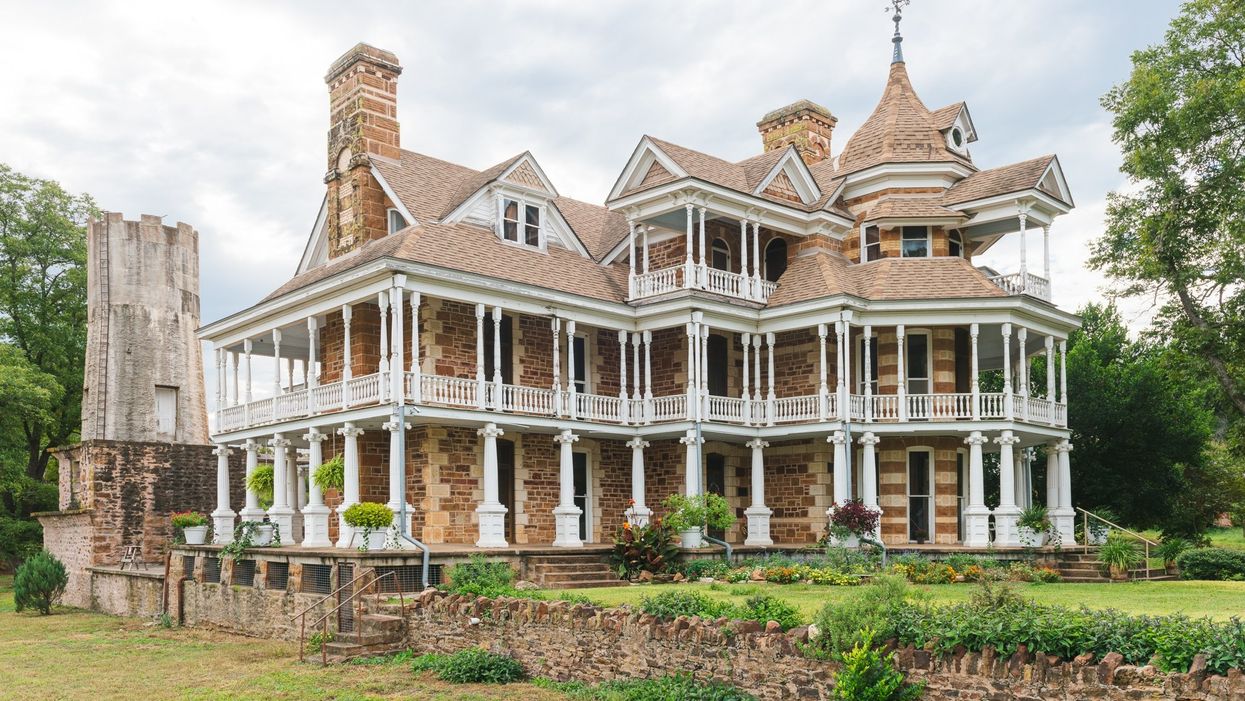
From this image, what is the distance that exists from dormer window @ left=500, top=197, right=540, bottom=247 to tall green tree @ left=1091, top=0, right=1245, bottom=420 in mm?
15983

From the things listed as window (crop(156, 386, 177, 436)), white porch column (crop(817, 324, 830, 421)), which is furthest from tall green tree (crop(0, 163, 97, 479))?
white porch column (crop(817, 324, 830, 421))

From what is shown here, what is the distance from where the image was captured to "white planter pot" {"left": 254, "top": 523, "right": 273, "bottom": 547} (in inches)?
929

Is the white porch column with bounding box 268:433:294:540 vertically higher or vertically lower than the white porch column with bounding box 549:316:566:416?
lower

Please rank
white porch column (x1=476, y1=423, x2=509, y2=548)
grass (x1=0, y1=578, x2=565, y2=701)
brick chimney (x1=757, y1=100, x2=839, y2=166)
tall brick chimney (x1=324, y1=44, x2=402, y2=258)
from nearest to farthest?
grass (x1=0, y1=578, x2=565, y2=701) → white porch column (x1=476, y1=423, x2=509, y2=548) → tall brick chimney (x1=324, y1=44, x2=402, y2=258) → brick chimney (x1=757, y1=100, x2=839, y2=166)

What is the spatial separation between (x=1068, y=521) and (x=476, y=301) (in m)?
15.4

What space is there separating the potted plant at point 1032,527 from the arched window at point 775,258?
880cm

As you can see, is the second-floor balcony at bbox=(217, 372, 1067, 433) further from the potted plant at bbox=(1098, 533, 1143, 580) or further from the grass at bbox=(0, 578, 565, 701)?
the grass at bbox=(0, 578, 565, 701)

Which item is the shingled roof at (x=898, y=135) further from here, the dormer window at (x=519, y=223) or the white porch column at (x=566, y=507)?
the white porch column at (x=566, y=507)

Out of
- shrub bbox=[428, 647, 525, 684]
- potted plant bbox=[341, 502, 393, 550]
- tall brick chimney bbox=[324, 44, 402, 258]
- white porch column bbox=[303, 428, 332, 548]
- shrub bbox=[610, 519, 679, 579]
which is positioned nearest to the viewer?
shrub bbox=[428, 647, 525, 684]

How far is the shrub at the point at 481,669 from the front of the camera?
15773 millimetres

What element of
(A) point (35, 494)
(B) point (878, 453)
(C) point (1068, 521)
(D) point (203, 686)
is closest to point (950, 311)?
(B) point (878, 453)

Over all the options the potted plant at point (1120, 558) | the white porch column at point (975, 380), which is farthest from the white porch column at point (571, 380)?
the potted plant at point (1120, 558)

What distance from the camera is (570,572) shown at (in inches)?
866

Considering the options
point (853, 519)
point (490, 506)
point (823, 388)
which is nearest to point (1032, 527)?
point (853, 519)
